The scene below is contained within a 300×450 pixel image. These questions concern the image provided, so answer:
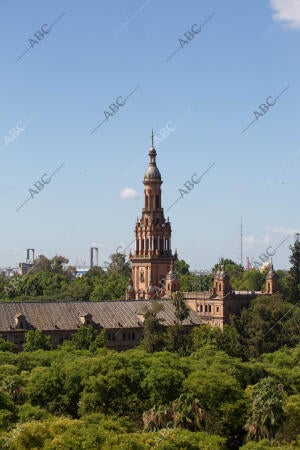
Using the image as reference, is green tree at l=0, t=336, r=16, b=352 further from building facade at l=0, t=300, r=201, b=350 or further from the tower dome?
the tower dome

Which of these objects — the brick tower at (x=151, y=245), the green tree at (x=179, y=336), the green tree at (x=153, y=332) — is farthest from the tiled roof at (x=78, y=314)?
the brick tower at (x=151, y=245)

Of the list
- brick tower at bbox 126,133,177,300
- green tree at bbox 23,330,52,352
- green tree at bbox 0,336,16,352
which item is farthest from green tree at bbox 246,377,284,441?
brick tower at bbox 126,133,177,300

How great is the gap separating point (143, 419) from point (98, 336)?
4496 cm

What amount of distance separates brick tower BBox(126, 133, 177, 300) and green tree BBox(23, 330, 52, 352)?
129 ft

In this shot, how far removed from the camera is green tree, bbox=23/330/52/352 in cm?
11431

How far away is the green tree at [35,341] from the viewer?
114312 mm

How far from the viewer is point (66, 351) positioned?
108m

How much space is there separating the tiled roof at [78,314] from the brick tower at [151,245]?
15722mm

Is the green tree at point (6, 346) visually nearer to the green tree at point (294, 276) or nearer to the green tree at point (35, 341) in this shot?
the green tree at point (35, 341)

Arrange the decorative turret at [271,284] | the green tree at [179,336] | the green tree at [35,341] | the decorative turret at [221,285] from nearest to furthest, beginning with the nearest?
the green tree at [35,341] → the green tree at [179,336] → the decorative turret at [221,285] → the decorative turret at [271,284]

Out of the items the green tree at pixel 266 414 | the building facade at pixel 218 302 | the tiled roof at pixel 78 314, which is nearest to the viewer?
the green tree at pixel 266 414

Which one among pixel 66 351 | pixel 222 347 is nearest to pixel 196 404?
pixel 66 351

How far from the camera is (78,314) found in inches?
5084

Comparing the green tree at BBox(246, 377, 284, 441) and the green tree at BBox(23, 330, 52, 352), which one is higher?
the green tree at BBox(23, 330, 52, 352)
